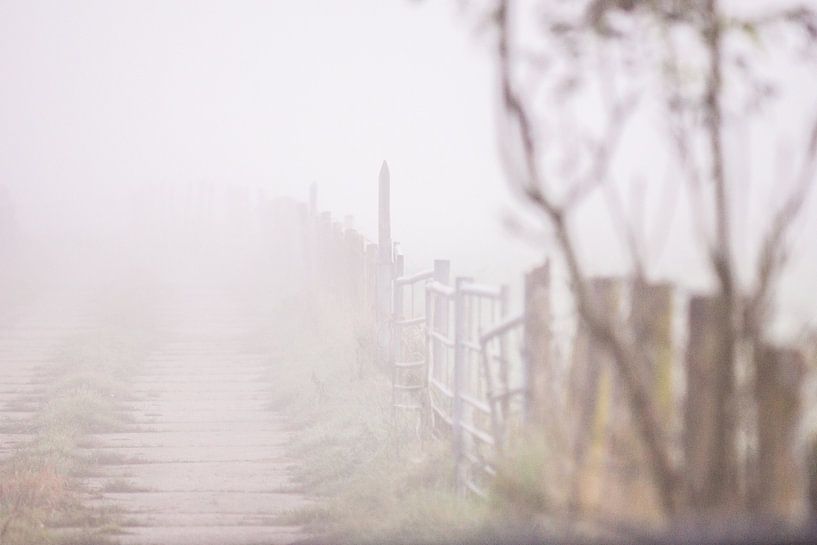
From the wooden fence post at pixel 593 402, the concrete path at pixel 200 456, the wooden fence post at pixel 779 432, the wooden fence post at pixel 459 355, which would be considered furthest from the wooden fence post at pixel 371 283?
the wooden fence post at pixel 779 432

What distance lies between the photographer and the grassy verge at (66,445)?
8.47 meters

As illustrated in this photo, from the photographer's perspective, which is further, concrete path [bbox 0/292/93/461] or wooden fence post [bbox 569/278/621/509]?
concrete path [bbox 0/292/93/461]

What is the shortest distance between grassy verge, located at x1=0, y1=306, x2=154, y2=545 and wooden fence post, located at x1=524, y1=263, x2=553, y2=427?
3.33m

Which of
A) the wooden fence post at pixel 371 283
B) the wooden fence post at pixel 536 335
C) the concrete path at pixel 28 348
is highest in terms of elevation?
the wooden fence post at pixel 536 335

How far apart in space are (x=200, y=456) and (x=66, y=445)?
1.16 metres

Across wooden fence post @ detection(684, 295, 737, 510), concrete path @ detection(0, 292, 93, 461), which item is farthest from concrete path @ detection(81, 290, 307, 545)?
wooden fence post @ detection(684, 295, 737, 510)

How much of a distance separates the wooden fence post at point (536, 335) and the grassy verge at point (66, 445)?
333 cm

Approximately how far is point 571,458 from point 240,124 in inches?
6825

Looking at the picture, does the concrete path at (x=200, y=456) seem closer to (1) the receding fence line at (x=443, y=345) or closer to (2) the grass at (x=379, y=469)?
(2) the grass at (x=379, y=469)

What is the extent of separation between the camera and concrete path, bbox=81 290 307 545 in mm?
8750

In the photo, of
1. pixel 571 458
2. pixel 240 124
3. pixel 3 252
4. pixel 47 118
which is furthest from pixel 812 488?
pixel 240 124

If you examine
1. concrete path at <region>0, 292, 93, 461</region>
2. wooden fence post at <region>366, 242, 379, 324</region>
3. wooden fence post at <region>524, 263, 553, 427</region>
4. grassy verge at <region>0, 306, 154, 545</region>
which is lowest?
concrete path at <region>0, 292, 93, 461</region>

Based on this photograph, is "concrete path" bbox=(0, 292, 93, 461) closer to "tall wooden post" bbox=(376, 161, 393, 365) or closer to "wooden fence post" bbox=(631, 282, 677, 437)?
"tall wooden post" bbox=(376, 161, 393, 365)

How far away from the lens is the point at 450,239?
50.6 metres
